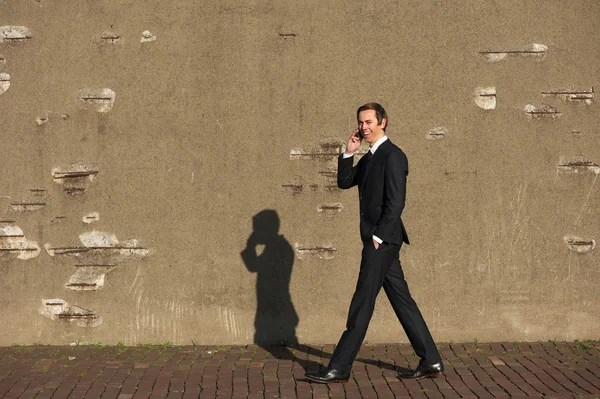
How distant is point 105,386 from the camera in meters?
7.04

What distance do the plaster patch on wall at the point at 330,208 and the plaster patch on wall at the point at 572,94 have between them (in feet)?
6.24

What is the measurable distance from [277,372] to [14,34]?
11.7ft

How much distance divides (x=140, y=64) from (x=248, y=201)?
1436 mm

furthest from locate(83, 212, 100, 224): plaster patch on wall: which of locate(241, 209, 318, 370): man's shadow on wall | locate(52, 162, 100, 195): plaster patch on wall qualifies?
locate(241, 209, 318, 370): man's shadow on wall

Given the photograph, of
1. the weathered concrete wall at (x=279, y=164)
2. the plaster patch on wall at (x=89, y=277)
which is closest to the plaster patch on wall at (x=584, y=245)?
the weathered concrete wall at (x=279, y=164)

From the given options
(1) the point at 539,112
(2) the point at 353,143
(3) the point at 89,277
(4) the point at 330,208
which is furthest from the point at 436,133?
(3) the point at 89,277

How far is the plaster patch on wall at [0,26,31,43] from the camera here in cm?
845

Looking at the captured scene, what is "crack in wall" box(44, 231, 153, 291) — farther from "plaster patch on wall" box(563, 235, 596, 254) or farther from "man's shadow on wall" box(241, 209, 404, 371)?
"plaster patch on wall" box(563, 235, 596, 254)

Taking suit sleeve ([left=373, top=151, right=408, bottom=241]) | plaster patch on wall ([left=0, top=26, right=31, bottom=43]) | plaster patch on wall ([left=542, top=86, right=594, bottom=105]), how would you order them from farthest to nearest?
plaster patch on wall ([left=0, top=26, right=31, bottom=43]) → plaster patch on wall ([left=542, top=86, right=594, bottom=105]) → suit sleeve ([left=373, top=151, right=408, bottom=241])

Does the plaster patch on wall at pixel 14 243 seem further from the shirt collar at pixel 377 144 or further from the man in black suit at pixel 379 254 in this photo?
the shirt collar at pixel 377 144

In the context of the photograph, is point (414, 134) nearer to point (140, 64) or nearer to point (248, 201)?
point (248, 201)

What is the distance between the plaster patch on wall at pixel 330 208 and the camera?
8438 millimetres

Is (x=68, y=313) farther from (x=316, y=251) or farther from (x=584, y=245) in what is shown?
(x=584, y=245)

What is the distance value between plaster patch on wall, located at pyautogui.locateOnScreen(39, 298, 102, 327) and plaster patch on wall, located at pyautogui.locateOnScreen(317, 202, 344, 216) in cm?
203
